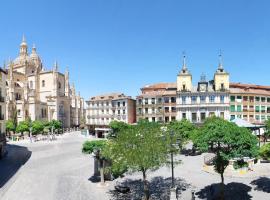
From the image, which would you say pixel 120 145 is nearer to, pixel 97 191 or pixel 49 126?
pixel 97 191

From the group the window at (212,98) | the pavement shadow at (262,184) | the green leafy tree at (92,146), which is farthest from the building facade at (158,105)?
the green leafy tree at (92,146)

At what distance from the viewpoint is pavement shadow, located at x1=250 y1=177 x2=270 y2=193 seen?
22697 millimetres

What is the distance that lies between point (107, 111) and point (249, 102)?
33.0 metres

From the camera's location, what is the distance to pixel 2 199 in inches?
844

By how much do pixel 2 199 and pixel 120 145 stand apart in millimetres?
9844

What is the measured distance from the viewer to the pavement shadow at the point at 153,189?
70.9ft

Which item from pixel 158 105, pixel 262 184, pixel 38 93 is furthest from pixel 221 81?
pixel 38 93

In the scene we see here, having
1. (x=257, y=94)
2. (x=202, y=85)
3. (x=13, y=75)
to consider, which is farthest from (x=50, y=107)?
(x=257, y=94)

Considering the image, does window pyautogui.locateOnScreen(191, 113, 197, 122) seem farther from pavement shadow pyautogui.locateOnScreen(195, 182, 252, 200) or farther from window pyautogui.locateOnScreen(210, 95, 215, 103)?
pavement shadow pyautogui.locateOnScreen(195, 182, 252, 200)

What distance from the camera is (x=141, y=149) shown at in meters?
19.5

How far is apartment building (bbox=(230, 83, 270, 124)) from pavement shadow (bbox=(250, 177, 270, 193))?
34507mm

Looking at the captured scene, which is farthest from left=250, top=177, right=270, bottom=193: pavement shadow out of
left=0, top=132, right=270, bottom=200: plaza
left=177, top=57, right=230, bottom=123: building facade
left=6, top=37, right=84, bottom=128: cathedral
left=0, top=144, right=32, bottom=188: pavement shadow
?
left=6, top=37, right=84, bottom=128: cathedral

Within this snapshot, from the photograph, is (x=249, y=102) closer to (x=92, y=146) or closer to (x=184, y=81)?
(x=184, y=81)

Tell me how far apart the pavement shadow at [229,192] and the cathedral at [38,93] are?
71.7 meters
